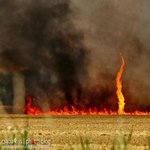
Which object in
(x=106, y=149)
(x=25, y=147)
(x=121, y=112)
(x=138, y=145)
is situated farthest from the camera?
(x=121, y=112)

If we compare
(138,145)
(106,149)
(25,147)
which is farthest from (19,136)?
(138,145)

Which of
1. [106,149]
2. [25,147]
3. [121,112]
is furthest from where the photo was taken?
[121,112]

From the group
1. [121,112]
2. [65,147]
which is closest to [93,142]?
[65,147]

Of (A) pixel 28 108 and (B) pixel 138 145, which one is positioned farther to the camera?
(A) pixel 28 108

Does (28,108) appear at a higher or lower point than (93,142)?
higher

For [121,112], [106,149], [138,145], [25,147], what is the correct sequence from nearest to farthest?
[25,147] → [106,149] → [138,145] → [121,112]

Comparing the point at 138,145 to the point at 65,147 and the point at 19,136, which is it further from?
the point at 19,136

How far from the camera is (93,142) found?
41.5 ft

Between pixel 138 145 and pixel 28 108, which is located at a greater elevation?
pixel 28 108

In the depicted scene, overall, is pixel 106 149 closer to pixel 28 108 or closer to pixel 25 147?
pixel 25 147

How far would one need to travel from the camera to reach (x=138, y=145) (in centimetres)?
1207

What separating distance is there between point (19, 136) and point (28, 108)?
46964mm

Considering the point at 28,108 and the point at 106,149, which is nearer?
the point at 106,149

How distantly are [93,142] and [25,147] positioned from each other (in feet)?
33.4
